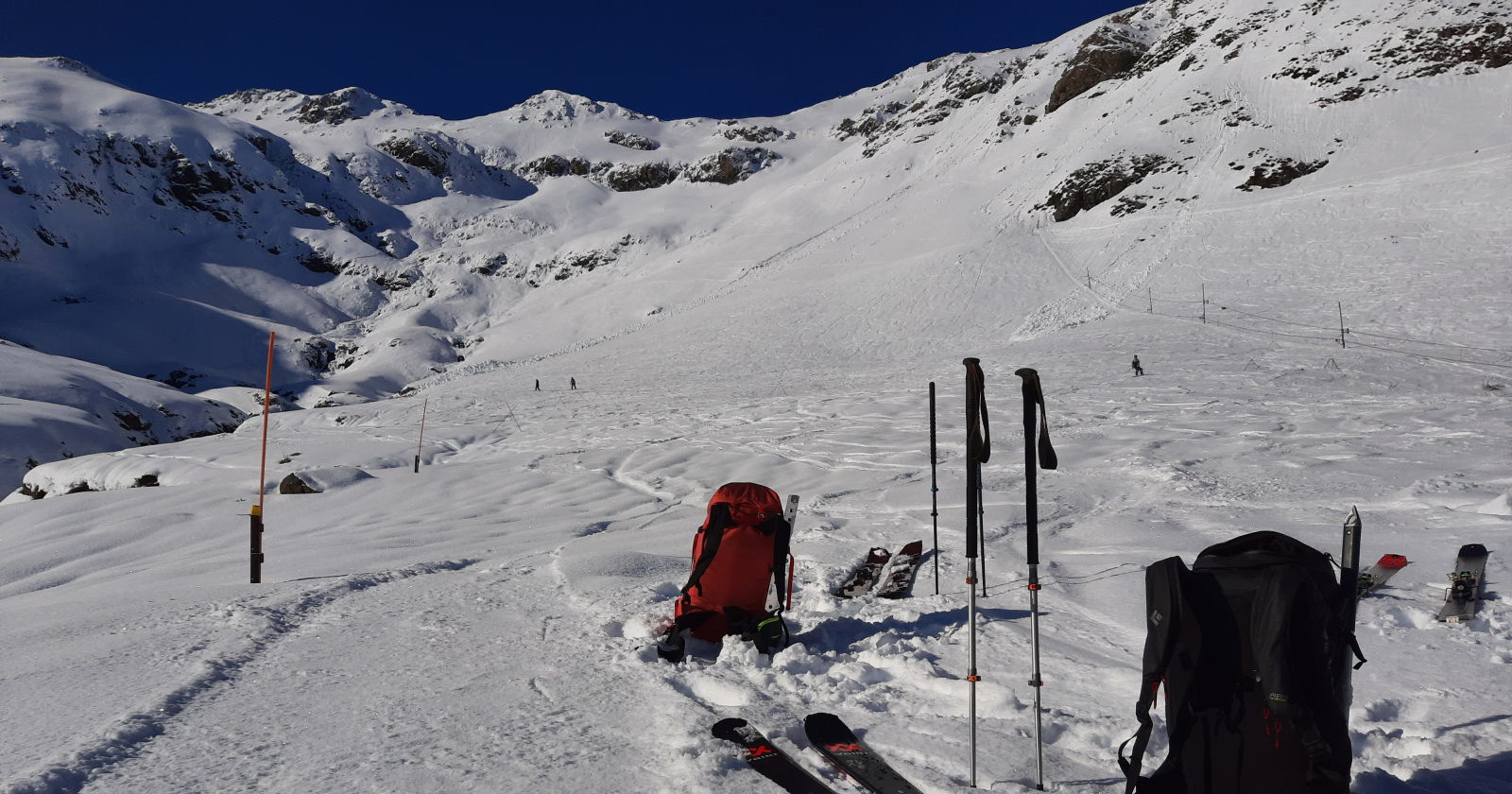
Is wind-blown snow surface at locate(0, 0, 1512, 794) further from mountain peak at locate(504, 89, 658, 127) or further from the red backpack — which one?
mountain peak at locate(504, 89, 658, 127)

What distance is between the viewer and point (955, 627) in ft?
15.6

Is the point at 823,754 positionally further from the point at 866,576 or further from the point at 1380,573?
the point at 1380,573

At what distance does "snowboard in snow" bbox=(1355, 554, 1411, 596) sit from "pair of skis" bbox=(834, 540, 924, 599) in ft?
9.40

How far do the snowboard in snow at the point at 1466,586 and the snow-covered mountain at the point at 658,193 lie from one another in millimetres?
26904

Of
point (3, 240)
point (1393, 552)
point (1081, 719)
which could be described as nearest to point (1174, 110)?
point (1393, 552)

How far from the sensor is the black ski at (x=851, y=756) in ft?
9.73

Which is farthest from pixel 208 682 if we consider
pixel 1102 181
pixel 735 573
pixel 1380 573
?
pixel 1102 181

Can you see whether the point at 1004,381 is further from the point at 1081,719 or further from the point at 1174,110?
the point at 1174,110

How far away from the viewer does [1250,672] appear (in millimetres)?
2605

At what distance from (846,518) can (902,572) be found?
2601 millimetres

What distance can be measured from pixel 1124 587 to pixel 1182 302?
90.4 ft

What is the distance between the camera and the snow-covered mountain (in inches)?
1534

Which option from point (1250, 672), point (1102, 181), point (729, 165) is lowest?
point (1250, 672)

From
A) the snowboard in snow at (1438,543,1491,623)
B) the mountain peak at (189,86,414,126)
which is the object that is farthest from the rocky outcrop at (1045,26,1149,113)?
the mountain peak at (189,86,414,126)
